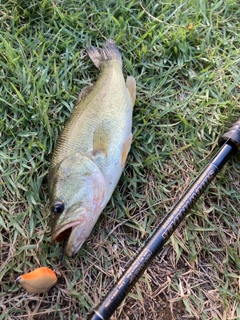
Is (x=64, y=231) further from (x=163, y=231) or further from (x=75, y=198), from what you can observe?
(x=163, y=231)

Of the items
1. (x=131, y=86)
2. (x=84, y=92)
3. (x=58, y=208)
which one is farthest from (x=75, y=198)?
(x=131, y=86)

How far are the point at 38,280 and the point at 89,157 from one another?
938mm

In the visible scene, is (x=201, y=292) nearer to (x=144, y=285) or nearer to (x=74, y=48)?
(x=144, y=285)

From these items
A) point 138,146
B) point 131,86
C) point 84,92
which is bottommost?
point 138,146

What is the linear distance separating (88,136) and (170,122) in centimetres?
88

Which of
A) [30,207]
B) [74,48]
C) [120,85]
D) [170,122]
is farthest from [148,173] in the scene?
[74,48]

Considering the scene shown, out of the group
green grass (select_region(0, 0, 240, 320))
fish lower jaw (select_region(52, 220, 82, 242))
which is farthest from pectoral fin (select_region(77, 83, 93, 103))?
fish lower jaw (select_region(52, 220, 82, 242))

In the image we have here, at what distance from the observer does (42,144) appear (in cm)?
303

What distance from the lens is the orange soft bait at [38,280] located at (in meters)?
2.58

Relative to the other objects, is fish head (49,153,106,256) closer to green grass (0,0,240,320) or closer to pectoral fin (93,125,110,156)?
pectoral fin (93,125,110,156)

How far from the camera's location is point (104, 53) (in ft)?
10.7

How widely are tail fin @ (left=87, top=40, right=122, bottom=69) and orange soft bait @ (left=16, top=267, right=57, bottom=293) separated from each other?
69.7 inches

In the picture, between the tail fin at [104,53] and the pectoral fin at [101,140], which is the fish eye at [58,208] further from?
the tail fin at [104,53]

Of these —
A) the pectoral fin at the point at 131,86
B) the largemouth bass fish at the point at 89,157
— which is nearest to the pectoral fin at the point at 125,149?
the largemouth bass fish at the point at 89,157
